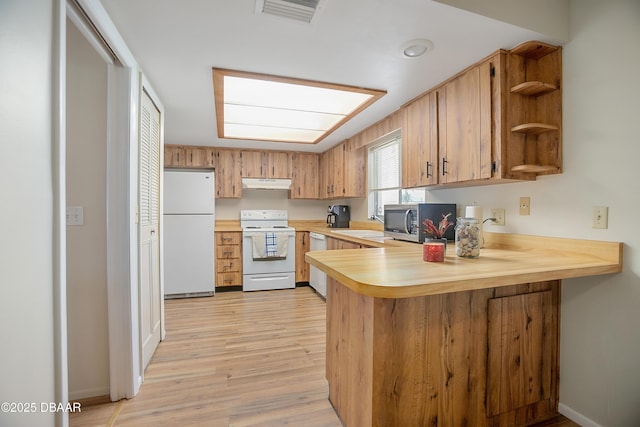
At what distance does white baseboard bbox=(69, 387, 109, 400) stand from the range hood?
310 centimetres

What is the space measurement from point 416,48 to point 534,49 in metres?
0.69

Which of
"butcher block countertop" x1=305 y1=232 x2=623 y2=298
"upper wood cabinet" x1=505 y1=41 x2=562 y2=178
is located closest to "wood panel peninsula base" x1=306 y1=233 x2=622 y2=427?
"butcher block countertop" x1=305 y1=232 x2=623 y2=298

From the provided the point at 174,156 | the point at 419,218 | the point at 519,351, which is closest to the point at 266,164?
the point at 174,156

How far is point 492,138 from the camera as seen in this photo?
1711 millimetres

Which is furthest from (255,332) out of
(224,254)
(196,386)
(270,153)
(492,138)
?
(270,153)

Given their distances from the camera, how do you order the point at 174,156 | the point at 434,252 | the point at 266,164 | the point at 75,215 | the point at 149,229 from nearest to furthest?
the point at 434,252 < the point at 75,215 < the point at 149,229 < the point at 174,156 < the point at 266,164

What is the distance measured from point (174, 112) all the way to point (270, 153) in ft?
6.23

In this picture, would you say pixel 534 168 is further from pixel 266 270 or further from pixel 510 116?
pixel 266 270

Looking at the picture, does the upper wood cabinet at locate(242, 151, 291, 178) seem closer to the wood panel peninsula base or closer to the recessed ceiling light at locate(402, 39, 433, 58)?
the recessed ceiling light at locate(402, 39, 433, 58)

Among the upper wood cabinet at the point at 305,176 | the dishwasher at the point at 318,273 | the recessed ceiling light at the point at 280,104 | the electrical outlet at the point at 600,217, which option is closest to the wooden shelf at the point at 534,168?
the electrical outlet at the point at 600,217

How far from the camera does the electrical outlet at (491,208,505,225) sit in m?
1.98

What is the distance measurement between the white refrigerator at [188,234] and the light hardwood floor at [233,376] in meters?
0.59

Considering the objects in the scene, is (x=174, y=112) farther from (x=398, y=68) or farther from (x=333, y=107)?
(x=398, y=68)

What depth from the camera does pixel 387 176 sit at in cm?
354
